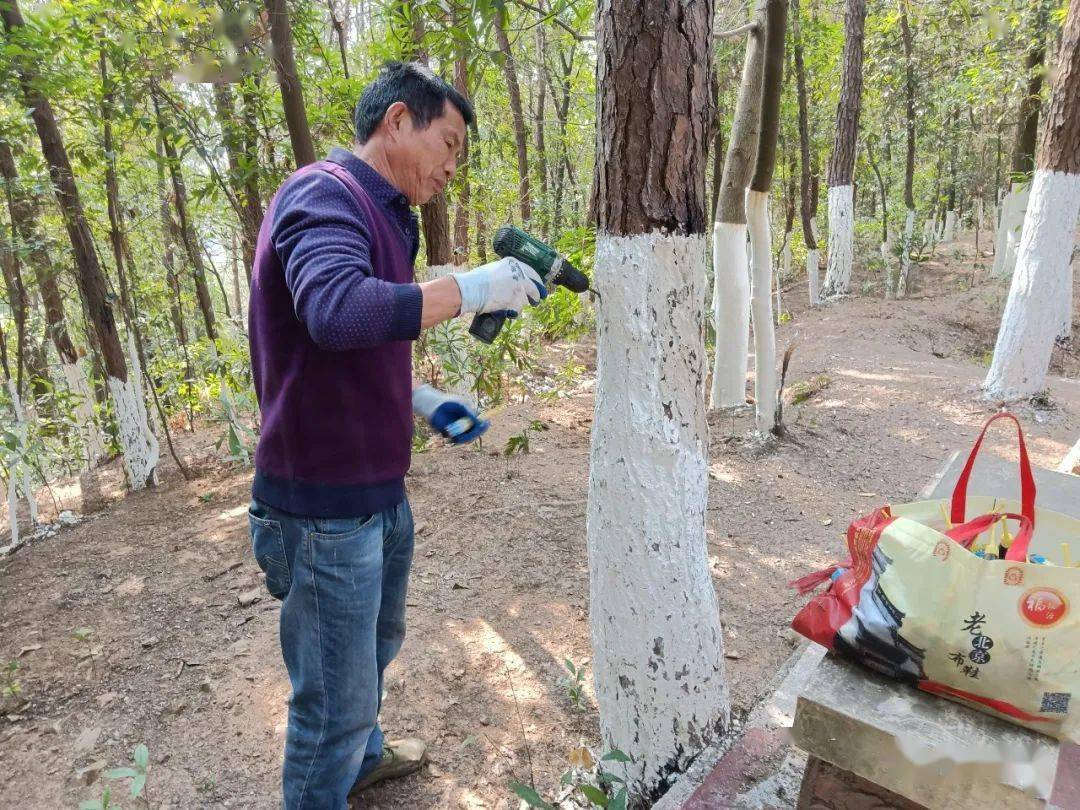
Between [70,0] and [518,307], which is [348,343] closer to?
[518,307]

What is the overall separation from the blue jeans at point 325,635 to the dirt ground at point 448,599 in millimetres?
558

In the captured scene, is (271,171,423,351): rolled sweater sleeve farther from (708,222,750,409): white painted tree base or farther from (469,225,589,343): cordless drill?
(708,222,750,409): white painted tree base

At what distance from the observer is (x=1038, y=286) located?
5.25m

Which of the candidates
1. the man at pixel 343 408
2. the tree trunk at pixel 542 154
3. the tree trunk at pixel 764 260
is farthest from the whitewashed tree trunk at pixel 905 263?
the man at pixel 343 408

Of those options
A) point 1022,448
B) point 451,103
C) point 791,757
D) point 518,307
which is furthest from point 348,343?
point 791,757

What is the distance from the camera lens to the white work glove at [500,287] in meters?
1.52

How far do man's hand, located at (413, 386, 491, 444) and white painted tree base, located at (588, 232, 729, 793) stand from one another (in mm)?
374

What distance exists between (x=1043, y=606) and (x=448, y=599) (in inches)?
99.0

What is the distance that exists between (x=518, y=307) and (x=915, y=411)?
5153mm

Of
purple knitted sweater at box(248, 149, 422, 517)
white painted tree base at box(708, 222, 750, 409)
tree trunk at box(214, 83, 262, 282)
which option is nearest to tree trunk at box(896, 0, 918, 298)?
white painted tree base at box(708, 222, 750, 409)

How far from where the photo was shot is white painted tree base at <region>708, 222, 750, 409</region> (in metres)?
5.02

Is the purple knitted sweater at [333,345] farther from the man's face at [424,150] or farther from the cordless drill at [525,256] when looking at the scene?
the cordless drill at [525,256]

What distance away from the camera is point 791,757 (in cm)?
185

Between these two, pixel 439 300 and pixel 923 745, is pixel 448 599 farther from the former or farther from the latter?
pixel 923 745
